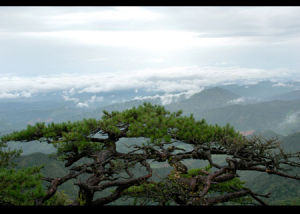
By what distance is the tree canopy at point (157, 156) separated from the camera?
8.84 meters

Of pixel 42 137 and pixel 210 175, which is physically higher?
pixel 42 137

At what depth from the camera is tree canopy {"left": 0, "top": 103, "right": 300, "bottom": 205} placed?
8836 millimetres

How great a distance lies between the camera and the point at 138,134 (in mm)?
11047

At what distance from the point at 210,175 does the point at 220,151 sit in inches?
83.4

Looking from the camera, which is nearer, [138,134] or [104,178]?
[104,178]

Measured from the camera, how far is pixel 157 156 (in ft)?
35.0

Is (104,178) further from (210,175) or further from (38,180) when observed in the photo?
(210,175)

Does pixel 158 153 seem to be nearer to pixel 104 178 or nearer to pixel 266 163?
pixel 104 178
